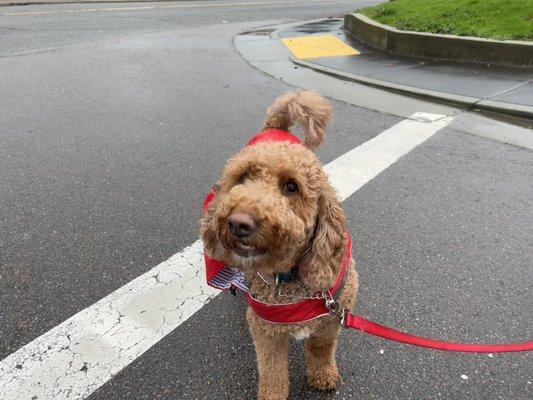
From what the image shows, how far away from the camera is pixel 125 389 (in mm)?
2186

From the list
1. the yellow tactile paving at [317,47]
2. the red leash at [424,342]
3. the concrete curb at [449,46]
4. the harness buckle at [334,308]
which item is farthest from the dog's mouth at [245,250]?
the yellow tactile paving at [317,47]

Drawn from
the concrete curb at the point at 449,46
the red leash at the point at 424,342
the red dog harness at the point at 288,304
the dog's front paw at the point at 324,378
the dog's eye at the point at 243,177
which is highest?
the dog's eye at the point at 243,177

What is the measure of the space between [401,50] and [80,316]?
798 cm

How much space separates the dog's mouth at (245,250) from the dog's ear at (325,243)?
273 millimetres

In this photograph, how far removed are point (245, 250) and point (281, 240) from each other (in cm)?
14

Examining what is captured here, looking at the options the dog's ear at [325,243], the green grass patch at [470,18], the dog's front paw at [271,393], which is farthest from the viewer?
the green grass patch at [470,18]

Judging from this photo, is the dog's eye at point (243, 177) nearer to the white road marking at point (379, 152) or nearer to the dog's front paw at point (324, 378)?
the dog's front paw at point (324, 378)

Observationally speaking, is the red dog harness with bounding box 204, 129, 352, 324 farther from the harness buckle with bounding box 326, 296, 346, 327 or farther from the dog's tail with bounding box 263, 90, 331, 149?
the dog's tail with bounding box 263, 90, 331, 149

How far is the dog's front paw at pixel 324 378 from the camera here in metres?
2.23

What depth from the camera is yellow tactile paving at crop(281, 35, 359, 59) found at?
8828mm

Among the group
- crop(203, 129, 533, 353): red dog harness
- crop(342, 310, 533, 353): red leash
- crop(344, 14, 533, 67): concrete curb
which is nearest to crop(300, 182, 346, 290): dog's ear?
crop(203, 129, 533, 353): red dog harness

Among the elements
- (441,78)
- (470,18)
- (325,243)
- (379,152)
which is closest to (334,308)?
(325,243)

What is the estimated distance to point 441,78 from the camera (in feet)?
22.4

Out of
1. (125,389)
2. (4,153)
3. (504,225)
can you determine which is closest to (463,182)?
(504,225)
